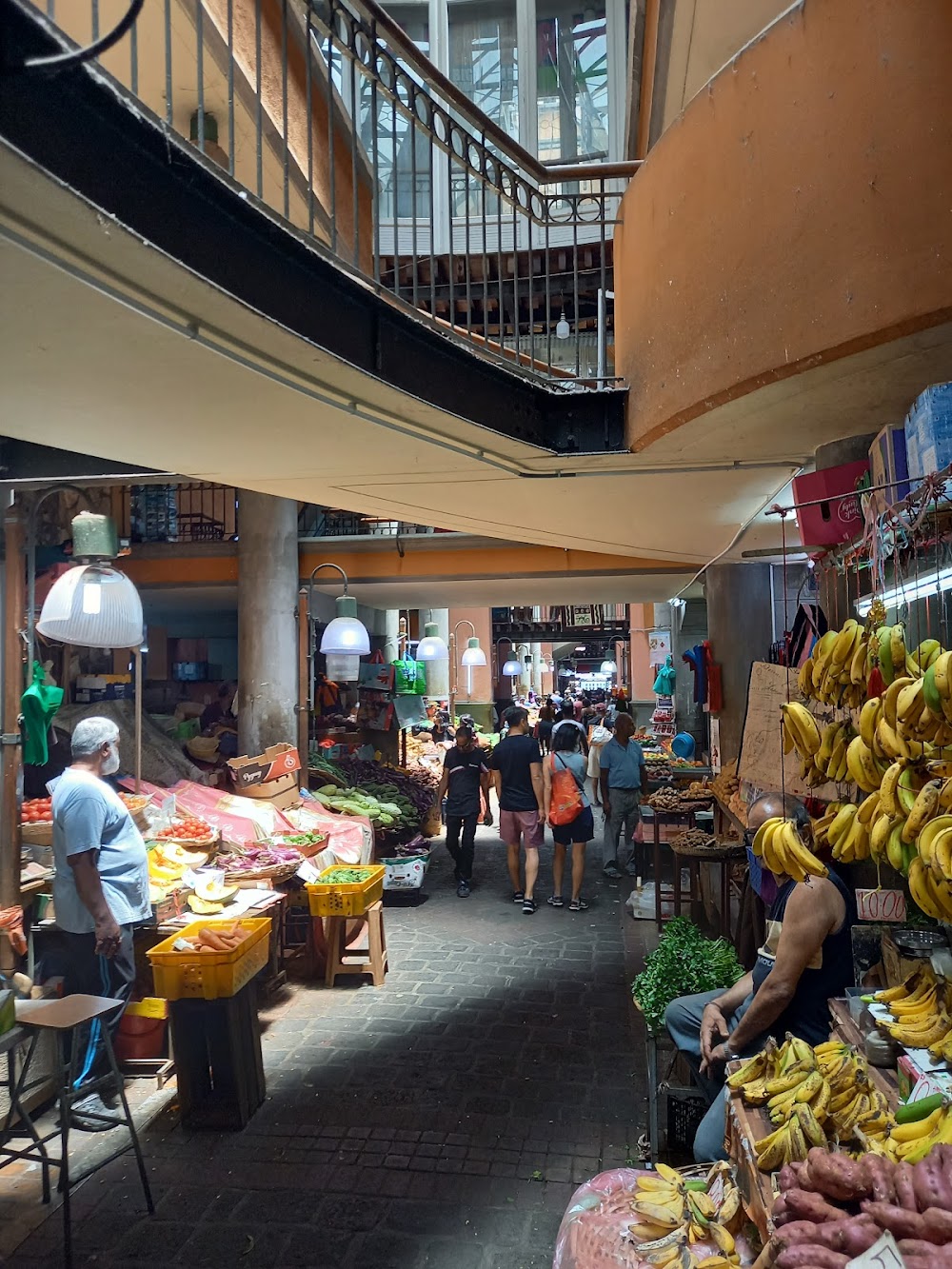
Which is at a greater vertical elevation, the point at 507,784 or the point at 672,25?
the point at 672,25

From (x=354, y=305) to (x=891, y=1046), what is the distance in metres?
3.46

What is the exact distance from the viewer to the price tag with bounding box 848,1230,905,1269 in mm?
1548

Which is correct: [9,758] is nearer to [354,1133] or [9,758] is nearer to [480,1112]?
[354,1133]

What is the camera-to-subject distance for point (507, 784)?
894cm

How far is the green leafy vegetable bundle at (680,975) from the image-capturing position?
4.20 m

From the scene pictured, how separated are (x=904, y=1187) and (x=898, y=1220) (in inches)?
4.4

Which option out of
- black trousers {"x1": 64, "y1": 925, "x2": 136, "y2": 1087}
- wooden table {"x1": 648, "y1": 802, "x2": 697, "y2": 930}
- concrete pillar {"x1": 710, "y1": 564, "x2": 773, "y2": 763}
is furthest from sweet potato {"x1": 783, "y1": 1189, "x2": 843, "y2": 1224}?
concrete pillar {"x1": 710, "y1": 564, "x2": 773, "y2": 763}

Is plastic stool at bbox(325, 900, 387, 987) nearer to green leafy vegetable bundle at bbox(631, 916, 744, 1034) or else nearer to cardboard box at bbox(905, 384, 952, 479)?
green leafy vegetable bundle at bbox(631, 916, 744, 1034)

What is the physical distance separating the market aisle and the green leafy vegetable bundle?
759mm

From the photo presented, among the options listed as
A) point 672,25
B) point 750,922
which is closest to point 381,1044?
point 750,922

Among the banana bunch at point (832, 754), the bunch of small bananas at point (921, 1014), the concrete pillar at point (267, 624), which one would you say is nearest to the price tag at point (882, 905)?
the bunch of small bananas at point (921, 1014)

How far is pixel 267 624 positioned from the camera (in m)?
10.1

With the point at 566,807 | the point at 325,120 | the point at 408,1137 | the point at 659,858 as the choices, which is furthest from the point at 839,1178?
the point at 325,120

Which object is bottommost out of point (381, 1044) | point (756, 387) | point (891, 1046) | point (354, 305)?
point (381, 1044)
